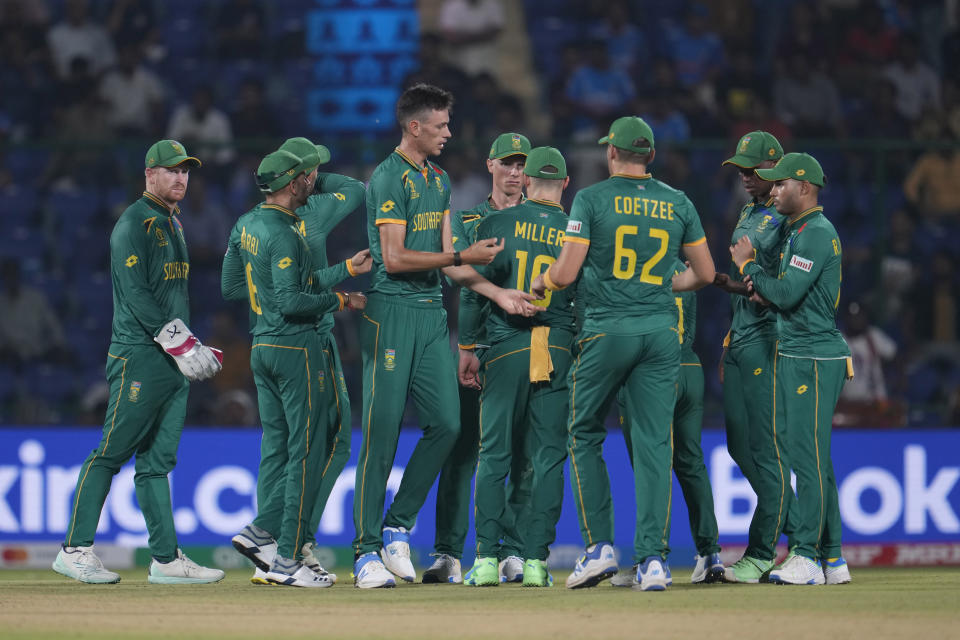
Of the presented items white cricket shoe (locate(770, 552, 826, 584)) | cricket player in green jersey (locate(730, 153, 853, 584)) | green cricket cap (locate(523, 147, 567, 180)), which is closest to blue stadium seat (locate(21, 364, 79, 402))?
green cricket cap (locate(523, 147, 567, 180))

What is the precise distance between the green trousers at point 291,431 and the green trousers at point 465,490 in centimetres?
80

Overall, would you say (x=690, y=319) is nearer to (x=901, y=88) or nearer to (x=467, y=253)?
(x=467, y=253)

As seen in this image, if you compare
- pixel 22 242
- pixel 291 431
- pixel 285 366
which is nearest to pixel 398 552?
pixel 291 431

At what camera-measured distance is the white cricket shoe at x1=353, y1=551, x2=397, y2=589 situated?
8109mm

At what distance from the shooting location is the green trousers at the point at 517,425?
8.29 meters

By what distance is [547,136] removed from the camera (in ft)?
54.9

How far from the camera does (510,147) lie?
877 cm

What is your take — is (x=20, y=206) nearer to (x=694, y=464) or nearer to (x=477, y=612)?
(x=694, y=464)

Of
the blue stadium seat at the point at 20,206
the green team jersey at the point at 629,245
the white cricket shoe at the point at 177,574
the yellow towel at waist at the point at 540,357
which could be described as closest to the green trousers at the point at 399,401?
the yellow towel at waist at the point at 540,357

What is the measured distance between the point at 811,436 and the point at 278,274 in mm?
3233

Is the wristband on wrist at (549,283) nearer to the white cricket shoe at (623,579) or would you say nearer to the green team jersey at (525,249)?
the green team jersey at (525,249)

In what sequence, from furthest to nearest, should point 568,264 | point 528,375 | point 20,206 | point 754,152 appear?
point 20,206 < point 754,152 < point 528,375 < point 568,264

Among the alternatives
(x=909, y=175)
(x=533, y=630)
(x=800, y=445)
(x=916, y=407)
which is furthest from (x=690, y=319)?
(x=909, y=175)

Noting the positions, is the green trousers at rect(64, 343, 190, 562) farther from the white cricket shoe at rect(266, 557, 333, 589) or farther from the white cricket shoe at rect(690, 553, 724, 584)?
the white cricket shoe at rect(690, 553, 724, 584)
